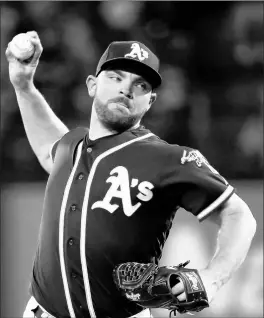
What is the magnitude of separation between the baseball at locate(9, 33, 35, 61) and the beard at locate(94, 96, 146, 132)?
0.46m

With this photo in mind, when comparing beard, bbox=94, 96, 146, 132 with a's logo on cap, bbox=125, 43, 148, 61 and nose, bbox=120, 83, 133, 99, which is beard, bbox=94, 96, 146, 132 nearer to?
nose, bbox=120, 83, 133, 99

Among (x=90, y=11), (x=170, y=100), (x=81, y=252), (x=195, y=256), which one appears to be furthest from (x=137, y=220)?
(x=90, y=11)

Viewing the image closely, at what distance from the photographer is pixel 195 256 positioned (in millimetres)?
6094

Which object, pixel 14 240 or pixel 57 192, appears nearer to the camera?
pixel 57 192

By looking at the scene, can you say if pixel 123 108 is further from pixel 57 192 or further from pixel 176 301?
pixel 176 301

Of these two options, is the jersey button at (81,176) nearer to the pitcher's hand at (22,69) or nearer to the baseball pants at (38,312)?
the baseball pants at (38,312)

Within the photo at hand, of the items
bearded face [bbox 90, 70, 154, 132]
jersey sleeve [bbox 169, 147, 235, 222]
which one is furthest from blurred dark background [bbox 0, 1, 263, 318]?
jersey sleeve [bbox 169, 147, 235, 222]

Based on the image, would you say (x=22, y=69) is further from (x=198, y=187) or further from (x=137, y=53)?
(x=198, y=187)

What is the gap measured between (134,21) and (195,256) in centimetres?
229

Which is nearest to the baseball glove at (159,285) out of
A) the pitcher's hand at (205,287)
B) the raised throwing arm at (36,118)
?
the pitcher's hand at (205,287)

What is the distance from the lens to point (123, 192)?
3.08 meters

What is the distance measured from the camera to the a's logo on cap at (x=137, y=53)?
10.8ft

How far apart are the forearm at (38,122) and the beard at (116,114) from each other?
1.68 feet

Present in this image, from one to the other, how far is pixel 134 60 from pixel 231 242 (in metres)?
0.86
